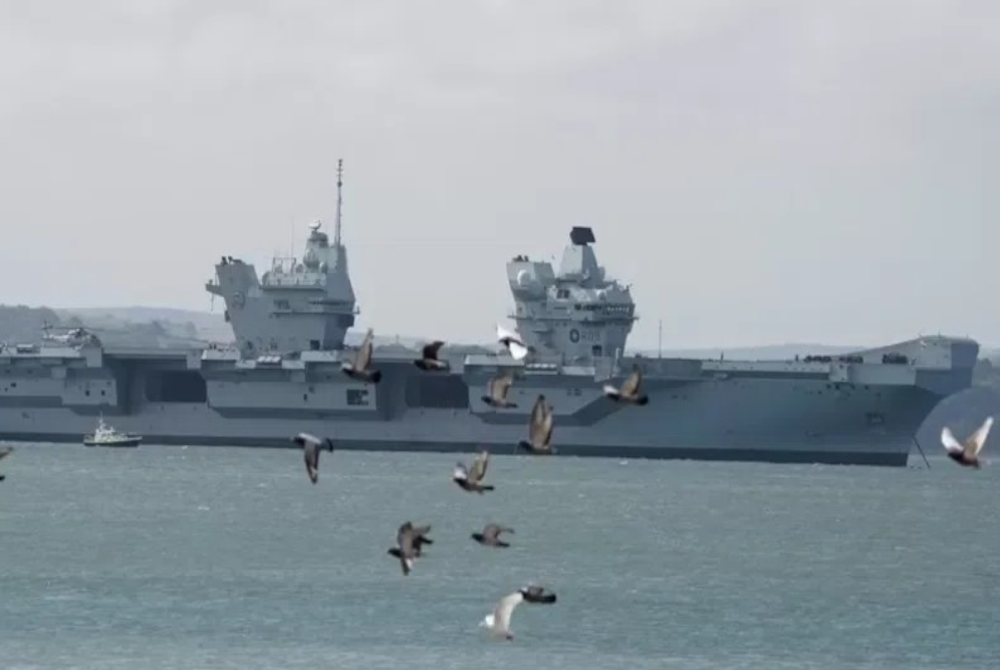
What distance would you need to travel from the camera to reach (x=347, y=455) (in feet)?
345

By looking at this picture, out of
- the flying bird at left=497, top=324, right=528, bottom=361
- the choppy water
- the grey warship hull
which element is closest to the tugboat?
the grey warship hull

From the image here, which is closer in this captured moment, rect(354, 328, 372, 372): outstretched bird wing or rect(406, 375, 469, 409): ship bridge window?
rect(354, 328, 372, 372): outstretched bird wing

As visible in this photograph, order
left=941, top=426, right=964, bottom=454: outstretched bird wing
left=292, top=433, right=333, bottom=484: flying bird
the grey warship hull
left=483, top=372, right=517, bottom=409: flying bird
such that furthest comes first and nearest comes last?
the grey warship hull, left=483, top=372, right=517, bottom=409: flying bird, left=941, top=426, right=964, bottom=454: outstretched bird wing, left=292, top=433, right=333, bottom=484: flying bird

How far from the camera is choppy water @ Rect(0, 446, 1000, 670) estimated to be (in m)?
38.3

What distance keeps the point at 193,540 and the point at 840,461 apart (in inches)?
1564

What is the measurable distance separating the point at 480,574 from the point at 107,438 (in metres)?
49.0

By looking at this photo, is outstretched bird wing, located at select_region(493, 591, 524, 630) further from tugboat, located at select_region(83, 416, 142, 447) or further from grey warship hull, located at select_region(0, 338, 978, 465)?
tugboat, located at select_region(83, 416, 142, 447)

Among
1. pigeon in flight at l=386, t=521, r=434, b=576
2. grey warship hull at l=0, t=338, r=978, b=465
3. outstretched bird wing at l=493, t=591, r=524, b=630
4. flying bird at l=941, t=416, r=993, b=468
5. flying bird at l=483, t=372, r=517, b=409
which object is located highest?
flying bird at l=483, t=372, r=517, b=409

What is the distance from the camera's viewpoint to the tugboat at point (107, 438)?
97.2 metres

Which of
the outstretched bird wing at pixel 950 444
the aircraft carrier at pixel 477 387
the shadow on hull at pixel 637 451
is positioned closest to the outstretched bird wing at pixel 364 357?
the outstretched bird wing at pixel 950 444

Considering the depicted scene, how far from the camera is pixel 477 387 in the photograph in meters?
90.6

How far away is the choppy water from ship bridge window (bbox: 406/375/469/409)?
7129mm

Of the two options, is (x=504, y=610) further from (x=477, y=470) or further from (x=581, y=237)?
(x=581, y=237)

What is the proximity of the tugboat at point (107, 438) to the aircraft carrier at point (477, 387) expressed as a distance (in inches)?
13.5
